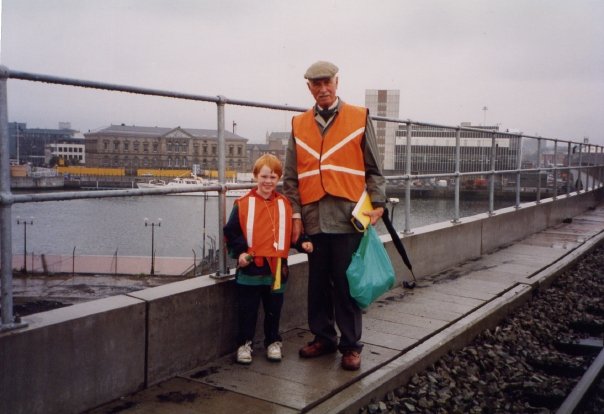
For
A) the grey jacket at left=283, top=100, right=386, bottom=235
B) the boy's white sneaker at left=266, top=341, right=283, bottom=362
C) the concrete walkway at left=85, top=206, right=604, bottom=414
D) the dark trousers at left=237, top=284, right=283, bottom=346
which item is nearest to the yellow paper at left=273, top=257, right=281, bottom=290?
the dark trousers at left=237, top=284, right=283, bottom=346

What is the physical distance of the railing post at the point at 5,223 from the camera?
294 centimetres

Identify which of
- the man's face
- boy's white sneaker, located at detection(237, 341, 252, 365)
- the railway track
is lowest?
the railway track

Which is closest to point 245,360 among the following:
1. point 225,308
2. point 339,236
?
point 225,308

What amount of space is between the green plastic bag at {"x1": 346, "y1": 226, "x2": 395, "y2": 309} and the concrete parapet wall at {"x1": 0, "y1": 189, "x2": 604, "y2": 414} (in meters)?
0.93

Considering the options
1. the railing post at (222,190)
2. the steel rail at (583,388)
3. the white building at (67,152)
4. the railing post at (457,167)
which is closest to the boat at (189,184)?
the railing post at (222,190)

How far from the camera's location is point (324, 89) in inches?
163

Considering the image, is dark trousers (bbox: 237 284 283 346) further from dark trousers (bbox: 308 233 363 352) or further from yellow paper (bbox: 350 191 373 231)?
yellow paper (bbox: 350 191 373 231)

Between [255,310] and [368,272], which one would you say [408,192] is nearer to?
[368,272]

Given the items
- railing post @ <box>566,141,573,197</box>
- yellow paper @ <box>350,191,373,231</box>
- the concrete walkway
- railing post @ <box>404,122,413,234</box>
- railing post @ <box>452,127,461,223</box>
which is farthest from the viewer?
railing post @ <box>566,141,573,197</box>

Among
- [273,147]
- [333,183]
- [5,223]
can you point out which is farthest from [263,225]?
[5,223]

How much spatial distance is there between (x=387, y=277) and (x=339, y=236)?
44 cm

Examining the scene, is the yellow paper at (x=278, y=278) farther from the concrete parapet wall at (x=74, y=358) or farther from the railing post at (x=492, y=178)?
the railing post at (x=492, y=178)

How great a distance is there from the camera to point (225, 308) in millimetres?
4387

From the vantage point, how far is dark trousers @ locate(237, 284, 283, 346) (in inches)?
167
